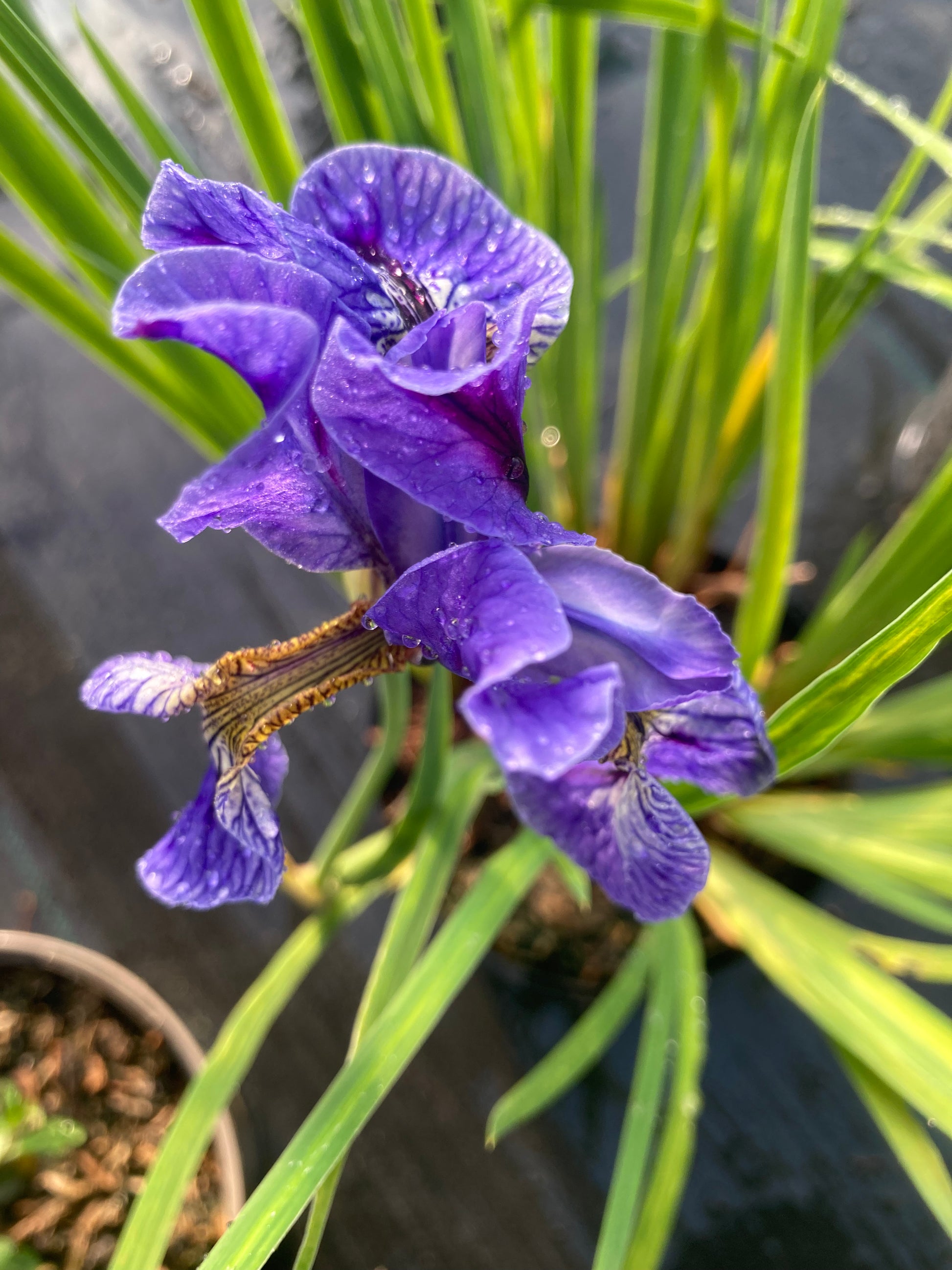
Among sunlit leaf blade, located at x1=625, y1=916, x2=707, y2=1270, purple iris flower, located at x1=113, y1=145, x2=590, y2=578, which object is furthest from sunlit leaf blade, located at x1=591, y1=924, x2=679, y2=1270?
purple iris flower, located at x1=113, y1=145, x2=590, y2=578

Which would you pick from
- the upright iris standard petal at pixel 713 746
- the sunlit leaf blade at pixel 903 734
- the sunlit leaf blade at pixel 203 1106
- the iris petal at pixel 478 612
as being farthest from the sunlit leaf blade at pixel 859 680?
the sunlit leaf blade at pixel 203 1106

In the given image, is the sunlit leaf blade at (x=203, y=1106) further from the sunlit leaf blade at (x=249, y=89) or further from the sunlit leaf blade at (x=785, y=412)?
the sunlit leaf blade at (x=249, y=89)

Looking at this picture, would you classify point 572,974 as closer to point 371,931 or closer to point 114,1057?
point 371,931

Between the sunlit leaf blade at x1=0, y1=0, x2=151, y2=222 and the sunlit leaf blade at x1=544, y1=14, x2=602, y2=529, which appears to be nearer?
the sunlit leaf blade at x1=0, y1=0, x2=151, y2=222

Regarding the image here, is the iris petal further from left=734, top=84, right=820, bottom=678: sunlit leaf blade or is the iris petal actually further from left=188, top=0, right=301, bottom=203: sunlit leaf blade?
left=188, top=0, right=301, bottom=203: sunlit leaf blade

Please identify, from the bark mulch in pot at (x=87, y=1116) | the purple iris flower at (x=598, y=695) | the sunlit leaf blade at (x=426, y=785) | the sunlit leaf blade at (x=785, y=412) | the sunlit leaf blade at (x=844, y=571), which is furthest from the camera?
the sunlit leaf blade at (x=844, y=571)

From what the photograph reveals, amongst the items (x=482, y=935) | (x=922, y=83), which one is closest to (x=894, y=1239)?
(x=482, y=935)
